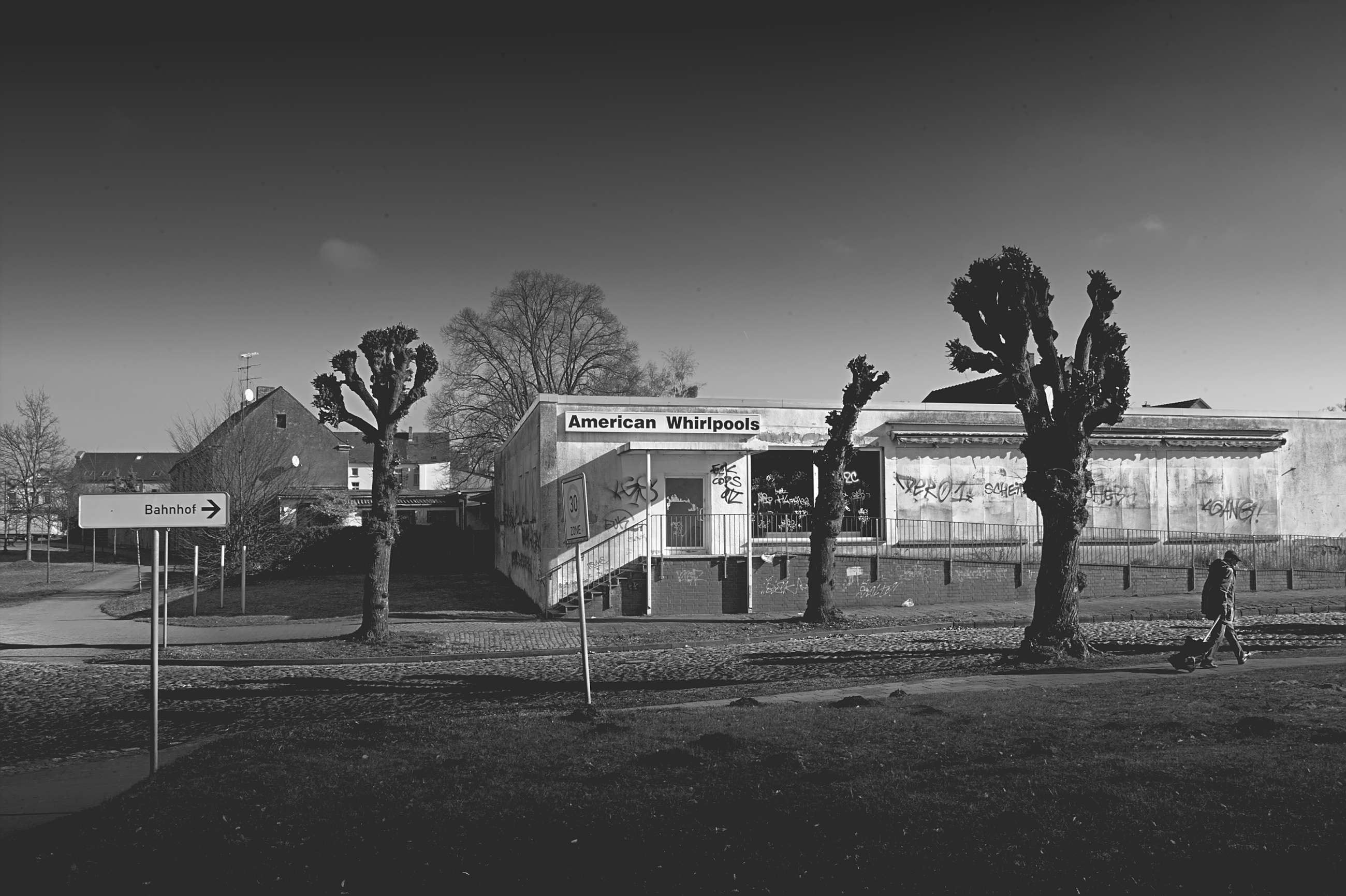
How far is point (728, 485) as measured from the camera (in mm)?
24781

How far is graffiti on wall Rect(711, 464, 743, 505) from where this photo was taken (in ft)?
81.1

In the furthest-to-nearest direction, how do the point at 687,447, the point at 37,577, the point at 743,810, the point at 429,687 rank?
the point at 37,577, the point at 687,447, the point at 429,687, the point at 743,810


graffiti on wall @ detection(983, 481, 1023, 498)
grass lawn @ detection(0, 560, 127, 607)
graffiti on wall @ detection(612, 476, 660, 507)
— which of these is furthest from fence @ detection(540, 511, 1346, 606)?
grass lawn @ detection(0, 560, 127, 607)

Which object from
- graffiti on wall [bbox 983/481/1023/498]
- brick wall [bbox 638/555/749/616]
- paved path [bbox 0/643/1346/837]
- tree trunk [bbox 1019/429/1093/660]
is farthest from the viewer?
graffiti on wall [bbox 983/481/1023/498]

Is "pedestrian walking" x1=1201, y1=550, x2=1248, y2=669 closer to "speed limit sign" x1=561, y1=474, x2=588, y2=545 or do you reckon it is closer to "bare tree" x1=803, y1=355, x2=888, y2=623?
"bare tree" x1=803, y1=355, x2=888, y2=623

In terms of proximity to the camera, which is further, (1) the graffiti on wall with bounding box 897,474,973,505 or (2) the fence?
(1) the graffiti on wall with bounding box 897,474,973,505

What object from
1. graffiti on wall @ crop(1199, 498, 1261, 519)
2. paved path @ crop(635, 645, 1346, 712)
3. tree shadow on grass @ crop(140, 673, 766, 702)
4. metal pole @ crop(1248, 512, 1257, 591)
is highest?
graffiti on wall @ crop(1199, 498, 1261, 519)

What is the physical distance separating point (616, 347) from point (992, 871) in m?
46.6

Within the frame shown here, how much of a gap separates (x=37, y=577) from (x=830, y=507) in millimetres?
32868

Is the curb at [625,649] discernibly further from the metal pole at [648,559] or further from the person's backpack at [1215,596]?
the person's backpack at [1215,596]

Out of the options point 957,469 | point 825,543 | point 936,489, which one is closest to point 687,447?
point 825,543

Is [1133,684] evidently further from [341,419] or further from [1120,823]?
[341,419]

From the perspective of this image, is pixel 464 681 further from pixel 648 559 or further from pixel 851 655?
pixel 648 559

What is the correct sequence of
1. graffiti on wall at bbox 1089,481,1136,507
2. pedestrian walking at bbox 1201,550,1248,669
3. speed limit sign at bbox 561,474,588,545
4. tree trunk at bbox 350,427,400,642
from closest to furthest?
1. pedestrian walking at bbox 1201,550,1248,669
2. tree trunk at bbox 350,427,400,642
3. speed limit sign at bbox 561,474,588,545
4. graffiti on wall at bbox 1089,481,1136,507
